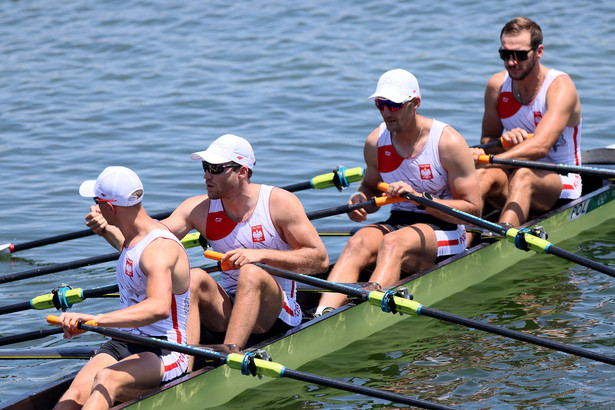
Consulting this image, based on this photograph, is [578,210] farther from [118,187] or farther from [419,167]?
[118,187]

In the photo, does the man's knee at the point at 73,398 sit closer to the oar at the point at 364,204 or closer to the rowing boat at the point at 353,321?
the rowing boat at the point at 353,321

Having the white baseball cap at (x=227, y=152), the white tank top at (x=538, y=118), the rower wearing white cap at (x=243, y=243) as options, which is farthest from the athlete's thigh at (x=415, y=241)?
the white tank top at (x=538, y=118)

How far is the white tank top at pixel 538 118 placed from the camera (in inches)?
341

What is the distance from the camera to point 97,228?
6.64m

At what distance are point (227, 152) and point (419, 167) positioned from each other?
1.96 meters

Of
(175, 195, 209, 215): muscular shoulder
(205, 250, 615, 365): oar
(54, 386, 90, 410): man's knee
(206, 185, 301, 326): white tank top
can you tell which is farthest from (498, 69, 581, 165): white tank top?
(54, 386, 90, 410): man's knee

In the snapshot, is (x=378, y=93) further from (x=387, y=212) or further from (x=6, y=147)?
(x=6, y=147)

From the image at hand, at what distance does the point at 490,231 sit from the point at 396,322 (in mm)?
1071

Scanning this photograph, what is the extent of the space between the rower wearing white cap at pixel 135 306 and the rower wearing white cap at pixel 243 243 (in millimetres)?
419

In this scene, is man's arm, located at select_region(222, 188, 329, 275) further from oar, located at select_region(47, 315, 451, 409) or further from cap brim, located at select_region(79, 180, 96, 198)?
cap brim, located at select_region(79, 180, 96, 198)

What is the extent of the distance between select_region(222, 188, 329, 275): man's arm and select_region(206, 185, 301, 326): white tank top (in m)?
0.06

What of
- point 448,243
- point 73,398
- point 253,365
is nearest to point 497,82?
point 448,243

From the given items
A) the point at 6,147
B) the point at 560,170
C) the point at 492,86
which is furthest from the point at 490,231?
the point at 6,147

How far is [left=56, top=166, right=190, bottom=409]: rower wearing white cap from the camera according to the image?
17.1 ft
